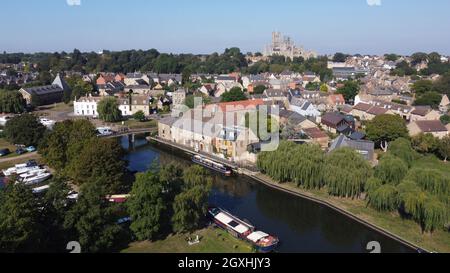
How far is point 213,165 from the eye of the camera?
20719 millimetres

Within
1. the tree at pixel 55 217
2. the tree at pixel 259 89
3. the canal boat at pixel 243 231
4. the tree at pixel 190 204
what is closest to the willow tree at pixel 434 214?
the canal boat at pixel 243 231

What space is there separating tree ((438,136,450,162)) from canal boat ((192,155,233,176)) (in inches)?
458

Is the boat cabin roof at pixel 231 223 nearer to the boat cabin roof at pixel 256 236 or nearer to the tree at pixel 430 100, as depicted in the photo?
the boat cabin roof at pixel 256 236

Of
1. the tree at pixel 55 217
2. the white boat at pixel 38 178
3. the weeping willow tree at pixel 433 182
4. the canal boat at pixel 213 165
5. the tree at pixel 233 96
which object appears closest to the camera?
the tree at pixel 55 217

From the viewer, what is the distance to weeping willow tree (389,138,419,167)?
18859 millimetres

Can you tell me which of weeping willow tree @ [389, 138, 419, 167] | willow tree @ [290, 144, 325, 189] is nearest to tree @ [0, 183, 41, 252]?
willow tree @ [290, 144, 325, 189]

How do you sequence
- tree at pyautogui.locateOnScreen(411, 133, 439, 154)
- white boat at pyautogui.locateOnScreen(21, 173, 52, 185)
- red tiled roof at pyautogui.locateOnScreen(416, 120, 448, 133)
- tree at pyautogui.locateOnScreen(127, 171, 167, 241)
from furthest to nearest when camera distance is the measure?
1. red tiled roof at pyautogui.locateOnScreen(416, 120, 448, 133)
2. tree at pyautogui.locateOnScreen(411, 133, 439, 154)
3. white boat at pyautogui.locateOnScreen(21, 173, 52, 185)
4. tree at pyautogui.locateOnScreen(127, 171, 167, 241)

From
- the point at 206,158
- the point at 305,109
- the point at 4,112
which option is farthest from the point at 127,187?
the point at 4,112

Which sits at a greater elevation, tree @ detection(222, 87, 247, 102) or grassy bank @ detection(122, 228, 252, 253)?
tree @ detection(222, 87, 247, 102)

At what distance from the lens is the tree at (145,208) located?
463 inches

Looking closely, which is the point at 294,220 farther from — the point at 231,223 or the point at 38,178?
the point at 38,178

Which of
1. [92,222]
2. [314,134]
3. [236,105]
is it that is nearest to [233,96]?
[236,105]

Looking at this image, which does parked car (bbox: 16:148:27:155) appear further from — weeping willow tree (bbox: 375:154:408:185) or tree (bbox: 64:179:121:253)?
weeping willow tree (bbox: 375:154:408:185)

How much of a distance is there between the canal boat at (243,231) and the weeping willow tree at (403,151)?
966 centimetres
